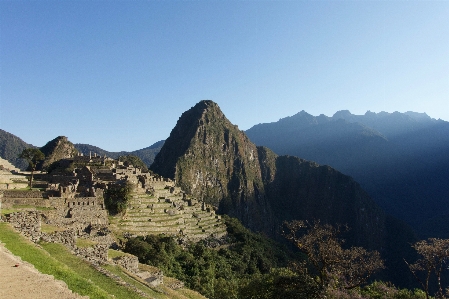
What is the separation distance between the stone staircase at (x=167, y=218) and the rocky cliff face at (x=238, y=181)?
8722 centimetres

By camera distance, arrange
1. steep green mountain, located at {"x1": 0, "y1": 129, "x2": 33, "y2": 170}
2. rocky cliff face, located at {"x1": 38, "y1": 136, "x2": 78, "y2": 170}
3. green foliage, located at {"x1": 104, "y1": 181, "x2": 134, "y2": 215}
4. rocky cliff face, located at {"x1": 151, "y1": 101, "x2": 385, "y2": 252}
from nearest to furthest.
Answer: green foliage, located at {"x1": 104, "y1": 181, "x2": 134, "y2": 215}
rocky cliff face, located at {"x1": 38, "y1": 136, "x2": 78, "y2": 170}
steep green mountain, located at {"x1": 0, "y1": 129, "x2": 33, "y2": 170}
rocky cliff face, located at {"x1": 151, "y1": 101, "x2": 385, "y2": 252}

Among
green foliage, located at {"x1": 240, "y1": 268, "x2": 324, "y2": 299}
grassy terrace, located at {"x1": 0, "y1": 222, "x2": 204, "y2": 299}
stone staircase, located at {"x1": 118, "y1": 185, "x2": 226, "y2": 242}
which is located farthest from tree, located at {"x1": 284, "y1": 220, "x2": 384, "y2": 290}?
stone staircase, located at {"x1": 118, "y1": 185, "x2": 226, "y2": 242}

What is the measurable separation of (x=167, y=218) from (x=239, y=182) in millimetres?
131549

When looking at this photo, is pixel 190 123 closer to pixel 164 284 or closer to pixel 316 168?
pixel 316 168

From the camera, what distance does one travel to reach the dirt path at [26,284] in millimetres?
7539

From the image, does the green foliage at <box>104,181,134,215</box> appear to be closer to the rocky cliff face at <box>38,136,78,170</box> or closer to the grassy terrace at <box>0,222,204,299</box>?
the grassy terrace at <box>0,222,204,299</box>

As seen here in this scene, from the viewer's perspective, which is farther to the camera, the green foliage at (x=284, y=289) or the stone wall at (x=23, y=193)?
the stone wall at (x=23, y=193)

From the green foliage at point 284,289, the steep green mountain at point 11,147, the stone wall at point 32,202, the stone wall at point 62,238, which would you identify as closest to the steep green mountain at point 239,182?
the steep green mountain at point 11,147

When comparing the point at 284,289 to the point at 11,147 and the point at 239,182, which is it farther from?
the point at 239,182

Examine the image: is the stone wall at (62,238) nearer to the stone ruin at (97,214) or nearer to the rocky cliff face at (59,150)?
the stone ruin at (97,214)

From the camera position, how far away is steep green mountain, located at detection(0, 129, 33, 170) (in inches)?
3255

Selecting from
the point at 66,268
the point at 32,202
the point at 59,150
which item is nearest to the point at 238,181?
the point at 59,150

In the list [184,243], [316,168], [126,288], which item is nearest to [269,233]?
[316,168]

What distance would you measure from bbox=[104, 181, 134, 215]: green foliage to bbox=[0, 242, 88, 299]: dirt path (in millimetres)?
21609
